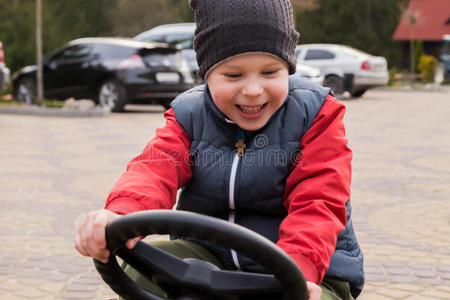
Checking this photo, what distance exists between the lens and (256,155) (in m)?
2.09

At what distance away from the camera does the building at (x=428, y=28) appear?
155 ft

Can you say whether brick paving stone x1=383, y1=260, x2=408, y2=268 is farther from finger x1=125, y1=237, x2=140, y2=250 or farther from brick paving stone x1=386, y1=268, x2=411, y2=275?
finger x1=125, y1=237, x2=140, y2=250

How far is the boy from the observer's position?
1903 mm

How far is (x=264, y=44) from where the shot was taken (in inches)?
75.6

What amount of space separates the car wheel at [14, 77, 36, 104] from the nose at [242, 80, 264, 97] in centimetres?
1496

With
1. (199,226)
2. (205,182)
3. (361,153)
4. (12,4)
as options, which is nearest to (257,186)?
(205,182)

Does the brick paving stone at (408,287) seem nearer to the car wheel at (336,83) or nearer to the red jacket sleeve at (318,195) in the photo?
the red jacket sleeve at (318,195)

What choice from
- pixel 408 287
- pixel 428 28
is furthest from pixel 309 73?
pixel 428 28

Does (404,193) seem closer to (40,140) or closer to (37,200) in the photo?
(37,200)

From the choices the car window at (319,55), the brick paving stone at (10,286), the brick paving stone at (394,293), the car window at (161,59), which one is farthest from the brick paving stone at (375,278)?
the car window at (319,55)

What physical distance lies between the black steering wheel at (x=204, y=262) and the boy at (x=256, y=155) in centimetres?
29

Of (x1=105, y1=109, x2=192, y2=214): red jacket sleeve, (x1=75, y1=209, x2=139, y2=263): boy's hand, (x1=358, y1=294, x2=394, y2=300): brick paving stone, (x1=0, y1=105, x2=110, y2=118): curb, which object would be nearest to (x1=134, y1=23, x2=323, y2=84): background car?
(x1=0, y1=105, x2=110, y2=118): curb

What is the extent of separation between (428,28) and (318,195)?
160 feet

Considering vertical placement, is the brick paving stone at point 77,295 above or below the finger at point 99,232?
below
